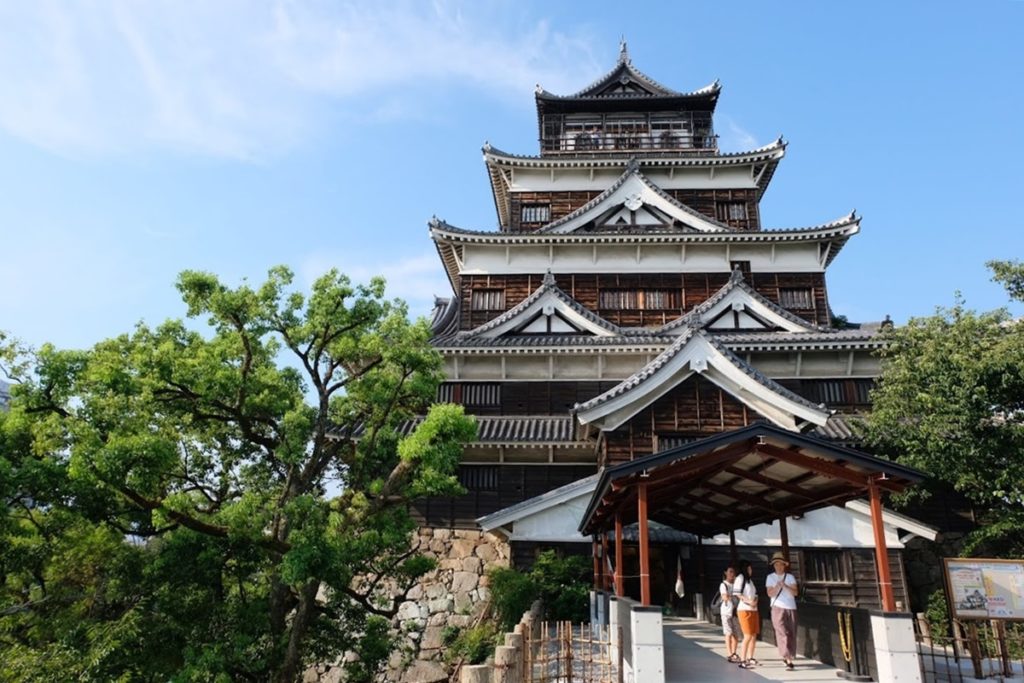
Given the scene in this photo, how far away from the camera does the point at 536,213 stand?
28281 millimetres

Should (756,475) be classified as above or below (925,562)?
above

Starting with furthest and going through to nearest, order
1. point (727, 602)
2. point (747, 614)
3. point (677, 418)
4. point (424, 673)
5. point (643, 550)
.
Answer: point (677, 418) → point (424, 673) → point (727, 602) → point (747, 614) → point (643, 550)

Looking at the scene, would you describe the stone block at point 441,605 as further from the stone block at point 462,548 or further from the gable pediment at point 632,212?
the gable pediment at point 632,212

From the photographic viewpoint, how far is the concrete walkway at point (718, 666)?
27.8ft

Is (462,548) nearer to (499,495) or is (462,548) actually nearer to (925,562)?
(499,495)

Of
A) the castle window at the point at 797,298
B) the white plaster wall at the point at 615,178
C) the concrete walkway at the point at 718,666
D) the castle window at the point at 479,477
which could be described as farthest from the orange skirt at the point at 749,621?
the white plaster wall at the point at 615,178

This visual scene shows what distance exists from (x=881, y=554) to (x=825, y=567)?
968 centimetres

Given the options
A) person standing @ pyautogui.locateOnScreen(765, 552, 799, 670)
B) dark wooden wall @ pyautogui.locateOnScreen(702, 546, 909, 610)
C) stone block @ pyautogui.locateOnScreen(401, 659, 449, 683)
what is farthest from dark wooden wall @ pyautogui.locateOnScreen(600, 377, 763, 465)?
person standing @ pyautogui.locateOnScreen(765, 552, 799, 670)

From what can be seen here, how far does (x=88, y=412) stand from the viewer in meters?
10.5

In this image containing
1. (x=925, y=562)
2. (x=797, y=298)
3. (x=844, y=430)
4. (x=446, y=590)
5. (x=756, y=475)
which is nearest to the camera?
(x=756, y=475)

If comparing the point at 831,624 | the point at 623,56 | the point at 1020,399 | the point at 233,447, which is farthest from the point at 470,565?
the point at 623,56

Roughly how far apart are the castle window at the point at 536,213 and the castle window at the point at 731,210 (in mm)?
7275

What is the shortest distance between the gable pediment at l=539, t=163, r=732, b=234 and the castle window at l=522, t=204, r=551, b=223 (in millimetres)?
1733

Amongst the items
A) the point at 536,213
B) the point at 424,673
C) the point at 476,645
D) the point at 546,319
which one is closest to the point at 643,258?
the point at 546,319
